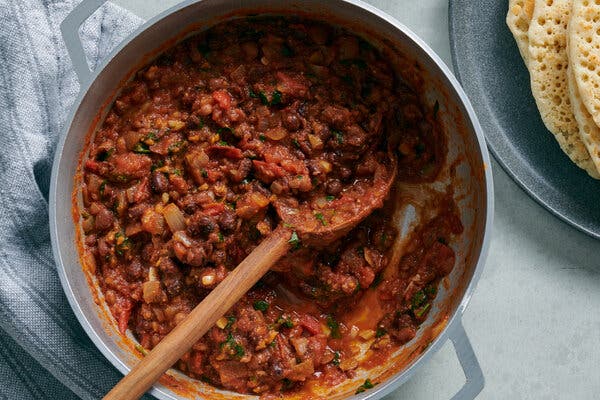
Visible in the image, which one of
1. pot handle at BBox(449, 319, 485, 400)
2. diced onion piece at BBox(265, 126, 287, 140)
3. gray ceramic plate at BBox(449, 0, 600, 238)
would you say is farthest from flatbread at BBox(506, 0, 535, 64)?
pot handle at BBox(449, 319, 485, 400)

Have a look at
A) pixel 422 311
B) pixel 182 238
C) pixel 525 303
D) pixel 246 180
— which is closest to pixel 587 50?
pixel 525 303

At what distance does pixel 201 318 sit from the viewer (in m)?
2.99

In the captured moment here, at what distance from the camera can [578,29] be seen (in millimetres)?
3266

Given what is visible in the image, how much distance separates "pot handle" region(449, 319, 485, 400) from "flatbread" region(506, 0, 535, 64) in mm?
1328

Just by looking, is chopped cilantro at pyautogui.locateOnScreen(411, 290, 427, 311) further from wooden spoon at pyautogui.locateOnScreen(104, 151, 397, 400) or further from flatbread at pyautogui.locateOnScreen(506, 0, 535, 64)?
flatbread at pyautogui.locateOnScreen(506, 0, 535, 64)

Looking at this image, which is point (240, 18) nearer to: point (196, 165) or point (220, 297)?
point (196, 165)

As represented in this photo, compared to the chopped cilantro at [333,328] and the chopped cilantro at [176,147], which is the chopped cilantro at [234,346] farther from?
the chopped cilantro at [176,147]

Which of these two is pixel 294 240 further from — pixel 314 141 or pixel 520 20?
pixel 520 20

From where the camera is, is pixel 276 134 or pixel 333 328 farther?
pixel 333 328

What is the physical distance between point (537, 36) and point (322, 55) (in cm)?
95

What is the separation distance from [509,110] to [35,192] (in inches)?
86.0

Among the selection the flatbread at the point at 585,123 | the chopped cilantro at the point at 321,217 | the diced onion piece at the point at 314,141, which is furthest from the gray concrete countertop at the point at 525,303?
the chopped cilantro at the point at 321,217

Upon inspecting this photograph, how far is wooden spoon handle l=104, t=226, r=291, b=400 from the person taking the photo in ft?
9.48

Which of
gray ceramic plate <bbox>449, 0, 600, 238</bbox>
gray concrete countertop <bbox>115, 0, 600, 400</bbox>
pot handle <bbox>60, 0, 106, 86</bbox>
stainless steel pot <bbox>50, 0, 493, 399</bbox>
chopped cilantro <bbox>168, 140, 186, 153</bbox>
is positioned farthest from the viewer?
gray concrete countertop <bbox>115, 0, 600, 400</bbox>
